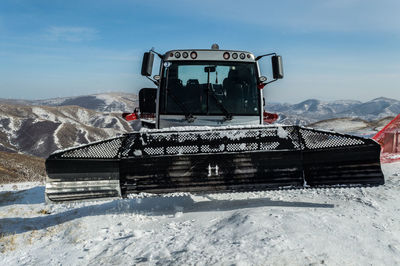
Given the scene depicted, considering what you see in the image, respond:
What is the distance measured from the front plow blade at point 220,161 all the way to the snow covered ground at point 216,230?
17.4 inches

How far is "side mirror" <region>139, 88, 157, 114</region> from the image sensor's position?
7047mm

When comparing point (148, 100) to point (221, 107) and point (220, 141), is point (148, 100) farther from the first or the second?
point (220, 141)

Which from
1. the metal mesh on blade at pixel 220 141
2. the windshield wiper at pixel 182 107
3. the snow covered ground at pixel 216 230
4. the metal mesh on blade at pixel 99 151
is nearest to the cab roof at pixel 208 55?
the windshield wiper at pixel 182 107

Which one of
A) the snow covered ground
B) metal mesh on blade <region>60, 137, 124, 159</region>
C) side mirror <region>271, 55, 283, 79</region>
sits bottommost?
the snow covered ground

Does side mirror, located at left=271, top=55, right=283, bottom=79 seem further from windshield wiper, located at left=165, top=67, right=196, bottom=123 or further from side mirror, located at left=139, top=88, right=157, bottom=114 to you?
side mirror, located at left=139, top=88, right=157, bottom=114

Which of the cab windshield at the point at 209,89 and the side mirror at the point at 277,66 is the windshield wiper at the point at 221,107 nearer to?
the cab windshield at the point at 209,89

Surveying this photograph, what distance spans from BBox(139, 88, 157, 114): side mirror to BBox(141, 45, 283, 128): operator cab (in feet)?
2.44

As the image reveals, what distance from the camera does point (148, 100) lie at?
705cm

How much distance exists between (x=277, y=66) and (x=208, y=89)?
4.47 ft

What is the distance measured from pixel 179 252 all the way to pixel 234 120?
10.7ft

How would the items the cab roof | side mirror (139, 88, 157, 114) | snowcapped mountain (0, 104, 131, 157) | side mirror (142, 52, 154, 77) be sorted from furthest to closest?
snowcapped mountain (0, 104, 131, 157)
side mirror (139, 88, 157, 114)
the cab roof
side mirror (142, 52, 154, 77)

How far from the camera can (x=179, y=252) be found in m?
3.33

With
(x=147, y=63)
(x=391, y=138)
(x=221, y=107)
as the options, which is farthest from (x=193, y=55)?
(x=391, y=138)

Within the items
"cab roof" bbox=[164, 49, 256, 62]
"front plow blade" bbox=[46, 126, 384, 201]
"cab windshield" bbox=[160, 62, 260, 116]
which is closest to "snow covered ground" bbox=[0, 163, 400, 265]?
"front plow blade" bbox=[46, 126, 384, 201]
